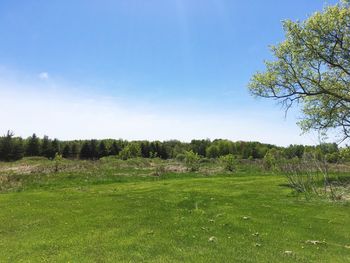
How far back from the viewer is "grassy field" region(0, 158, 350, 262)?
11867 millimetres

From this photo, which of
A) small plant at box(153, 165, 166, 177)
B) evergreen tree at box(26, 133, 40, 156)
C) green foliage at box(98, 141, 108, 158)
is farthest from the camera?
green foliage at box(98, 141, 108, 158)

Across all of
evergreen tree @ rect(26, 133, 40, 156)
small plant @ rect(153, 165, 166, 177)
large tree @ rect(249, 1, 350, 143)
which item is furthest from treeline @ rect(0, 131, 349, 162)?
large tree @ rect(249, 1, 350, 143)

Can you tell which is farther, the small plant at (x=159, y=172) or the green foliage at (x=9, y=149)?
the green foliage at (x=9, y=149)

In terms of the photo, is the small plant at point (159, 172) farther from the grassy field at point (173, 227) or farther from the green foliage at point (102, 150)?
the green foliage at point (102, 150)

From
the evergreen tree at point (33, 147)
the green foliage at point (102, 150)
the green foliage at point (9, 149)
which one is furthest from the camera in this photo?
the green foliage at point (102, 150)

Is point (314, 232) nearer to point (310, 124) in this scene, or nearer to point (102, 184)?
point (310, 124)

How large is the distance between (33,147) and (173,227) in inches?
3924

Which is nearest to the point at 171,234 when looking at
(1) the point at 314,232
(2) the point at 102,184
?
(1) the point at 314,232

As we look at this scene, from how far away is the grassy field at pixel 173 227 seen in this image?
1187cm

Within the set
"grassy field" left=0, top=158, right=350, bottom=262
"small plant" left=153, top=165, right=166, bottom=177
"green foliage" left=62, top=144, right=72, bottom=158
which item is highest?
"green foliage" left=62, top=144, right=72, bottom=158

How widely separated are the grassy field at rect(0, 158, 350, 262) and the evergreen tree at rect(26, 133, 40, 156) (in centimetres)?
8514

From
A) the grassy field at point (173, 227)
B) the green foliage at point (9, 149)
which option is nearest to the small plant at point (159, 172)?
the grassy field at point (173, 227)

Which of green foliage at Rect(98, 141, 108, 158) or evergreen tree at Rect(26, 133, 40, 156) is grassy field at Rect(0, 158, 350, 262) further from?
green foliage at Rect(98, 141, 108, 158)

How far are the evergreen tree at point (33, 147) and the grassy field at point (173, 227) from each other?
85139mm
